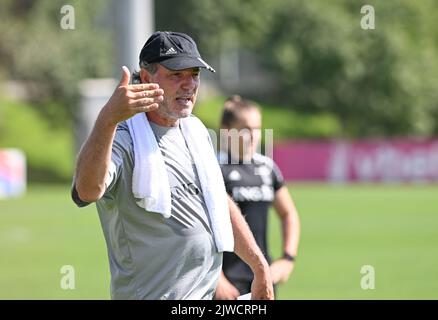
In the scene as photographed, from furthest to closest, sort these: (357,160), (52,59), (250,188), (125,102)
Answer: (52,59) → (357,160) → (250,188) → (125,102)

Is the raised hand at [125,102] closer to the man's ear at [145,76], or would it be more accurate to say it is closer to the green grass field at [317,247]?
the man's ear at [145,76]

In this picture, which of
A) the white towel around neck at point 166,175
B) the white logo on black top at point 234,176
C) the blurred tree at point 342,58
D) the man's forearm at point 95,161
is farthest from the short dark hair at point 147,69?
the blurred tree at point 342,58

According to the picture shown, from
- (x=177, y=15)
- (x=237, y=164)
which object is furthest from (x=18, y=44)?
(x=237, y=164)

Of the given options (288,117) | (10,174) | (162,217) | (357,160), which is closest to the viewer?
(162,217)

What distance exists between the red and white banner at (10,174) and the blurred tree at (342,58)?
22135mm

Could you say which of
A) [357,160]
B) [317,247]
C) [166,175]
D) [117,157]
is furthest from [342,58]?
[117,157]

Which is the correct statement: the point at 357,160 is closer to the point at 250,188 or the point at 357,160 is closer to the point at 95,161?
the point at 250,188

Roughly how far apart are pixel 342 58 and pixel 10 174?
25.5 metres

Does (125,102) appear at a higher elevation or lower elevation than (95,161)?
higher

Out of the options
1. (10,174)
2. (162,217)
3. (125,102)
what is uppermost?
(125,102)

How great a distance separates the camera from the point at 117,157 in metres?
5.01

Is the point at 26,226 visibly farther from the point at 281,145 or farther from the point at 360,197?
the point at 281,145

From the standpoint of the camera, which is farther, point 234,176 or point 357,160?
point 357,160

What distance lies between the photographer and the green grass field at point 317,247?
1320 cm
